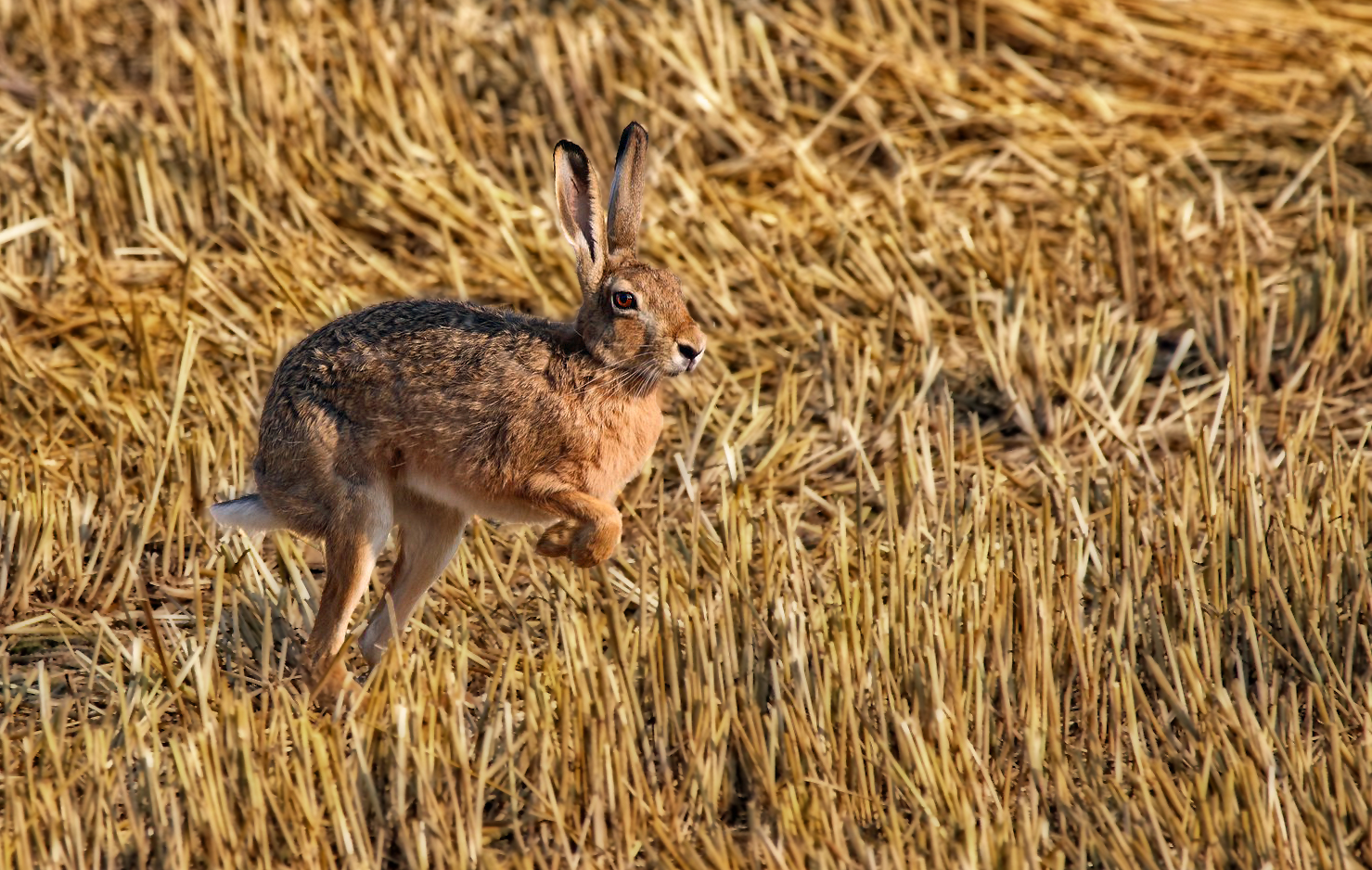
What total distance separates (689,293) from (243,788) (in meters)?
3.63

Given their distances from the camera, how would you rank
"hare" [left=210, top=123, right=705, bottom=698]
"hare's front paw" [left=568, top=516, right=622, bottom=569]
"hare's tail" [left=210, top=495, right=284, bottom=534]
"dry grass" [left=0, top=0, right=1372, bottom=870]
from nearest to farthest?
"dry grass" [left=0, top=0, right=1372, bottom=870] < "hare's front paw" [left=568, top=516, right=622, bottom=569] < "hare" [left=210, top=123, right=705, bottom=698] < "hare's tail" [left=210, top=495, right=284, bottom=534]

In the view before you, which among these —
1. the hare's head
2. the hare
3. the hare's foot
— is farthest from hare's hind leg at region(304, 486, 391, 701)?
the hare's head

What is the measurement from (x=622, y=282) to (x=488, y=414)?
1.49 feet

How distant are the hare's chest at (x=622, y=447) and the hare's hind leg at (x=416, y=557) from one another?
41cm

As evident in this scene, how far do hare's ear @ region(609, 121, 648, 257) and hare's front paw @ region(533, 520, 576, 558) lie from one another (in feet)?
2.32

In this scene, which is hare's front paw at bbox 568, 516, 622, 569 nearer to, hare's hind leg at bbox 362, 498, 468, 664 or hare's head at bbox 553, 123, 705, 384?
hare's head at bbox 553, 123, 705, 384

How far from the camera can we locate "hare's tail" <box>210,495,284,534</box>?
15.0 ft

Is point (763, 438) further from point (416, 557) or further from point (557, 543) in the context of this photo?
point (557, 543)

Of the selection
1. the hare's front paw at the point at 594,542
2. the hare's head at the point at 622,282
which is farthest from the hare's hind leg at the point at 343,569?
the hare's head at the point at 622,282

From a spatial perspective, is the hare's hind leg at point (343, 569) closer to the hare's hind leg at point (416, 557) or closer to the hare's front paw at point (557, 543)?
the hare's hind leg at point (416, 557)

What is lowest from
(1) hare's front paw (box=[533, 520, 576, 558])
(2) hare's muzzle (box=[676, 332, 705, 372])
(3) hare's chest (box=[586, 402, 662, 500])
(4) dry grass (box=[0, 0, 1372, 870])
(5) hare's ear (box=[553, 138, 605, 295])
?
(4) dry grass (box=[0, 0, 1372, 870])

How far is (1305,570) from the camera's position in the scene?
4.45m

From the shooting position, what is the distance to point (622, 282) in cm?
436

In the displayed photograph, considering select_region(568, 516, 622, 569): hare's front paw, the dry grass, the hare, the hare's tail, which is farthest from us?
the hare's tail
